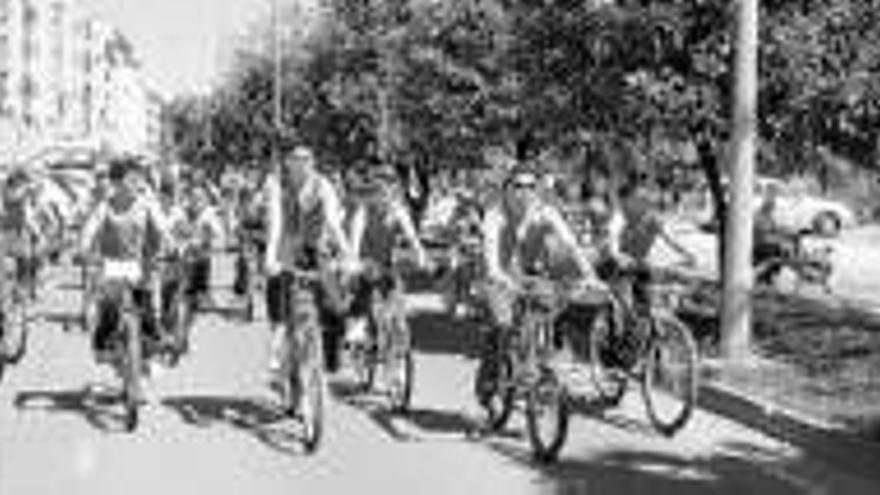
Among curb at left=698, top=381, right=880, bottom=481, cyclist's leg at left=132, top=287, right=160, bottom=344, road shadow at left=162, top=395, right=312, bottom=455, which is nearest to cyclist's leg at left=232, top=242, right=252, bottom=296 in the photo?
road shadow at left=162, top=395, right=312, bottom=455

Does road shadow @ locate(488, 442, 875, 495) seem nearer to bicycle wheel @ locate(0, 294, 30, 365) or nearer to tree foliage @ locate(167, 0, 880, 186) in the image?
tree foliage @ locate(167, 0, 880, 186)

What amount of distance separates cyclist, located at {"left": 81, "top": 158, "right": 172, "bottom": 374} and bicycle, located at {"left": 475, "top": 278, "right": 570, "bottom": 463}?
2.70 m

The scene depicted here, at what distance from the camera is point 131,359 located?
13570mm

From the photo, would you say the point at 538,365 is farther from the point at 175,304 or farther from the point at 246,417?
the point at 175,304

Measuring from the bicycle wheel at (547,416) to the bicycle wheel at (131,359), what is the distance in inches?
107

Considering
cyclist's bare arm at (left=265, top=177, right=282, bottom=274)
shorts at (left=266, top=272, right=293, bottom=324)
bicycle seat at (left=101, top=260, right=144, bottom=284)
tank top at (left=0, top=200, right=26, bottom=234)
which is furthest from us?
tank top at (left=0, top=200, right=26, bottom=234)

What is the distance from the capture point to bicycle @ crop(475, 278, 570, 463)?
12.1m

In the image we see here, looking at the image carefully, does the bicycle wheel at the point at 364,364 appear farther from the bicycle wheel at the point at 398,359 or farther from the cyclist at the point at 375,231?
the bicycle wheel at the point at 398,359

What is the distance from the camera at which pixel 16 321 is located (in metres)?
18.8

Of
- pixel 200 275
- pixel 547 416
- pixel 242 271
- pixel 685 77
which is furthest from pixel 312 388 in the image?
pixel 242 271

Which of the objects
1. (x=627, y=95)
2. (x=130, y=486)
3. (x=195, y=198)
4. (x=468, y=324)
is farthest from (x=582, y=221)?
(x=130, y=486)

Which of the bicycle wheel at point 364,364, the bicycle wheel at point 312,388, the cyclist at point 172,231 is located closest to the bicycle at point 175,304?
the cyclist at point 172,231

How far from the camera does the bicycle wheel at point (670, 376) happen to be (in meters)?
13.2

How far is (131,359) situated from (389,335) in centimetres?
189
